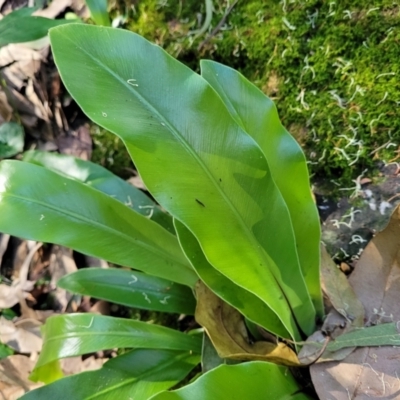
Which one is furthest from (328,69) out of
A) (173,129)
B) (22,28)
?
(22,28)

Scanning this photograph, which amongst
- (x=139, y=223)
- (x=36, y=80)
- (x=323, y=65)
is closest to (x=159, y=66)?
(x=139, y=223)

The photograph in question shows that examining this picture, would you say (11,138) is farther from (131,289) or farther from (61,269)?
(131,289)

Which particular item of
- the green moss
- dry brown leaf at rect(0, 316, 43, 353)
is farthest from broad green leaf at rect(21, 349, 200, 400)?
the green moss

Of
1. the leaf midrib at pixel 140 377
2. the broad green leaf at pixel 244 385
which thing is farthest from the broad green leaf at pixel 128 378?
the broad green leaf at pixel 244 385

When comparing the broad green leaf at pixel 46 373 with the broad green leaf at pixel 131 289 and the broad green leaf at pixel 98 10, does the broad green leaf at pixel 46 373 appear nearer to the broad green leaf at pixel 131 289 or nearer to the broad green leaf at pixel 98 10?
the broad green leaf at pixel 131 289

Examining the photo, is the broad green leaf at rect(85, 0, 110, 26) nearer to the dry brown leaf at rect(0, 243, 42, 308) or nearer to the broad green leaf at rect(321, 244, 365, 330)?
the dry brown leaf at rect(0, 243, 42, 308)
